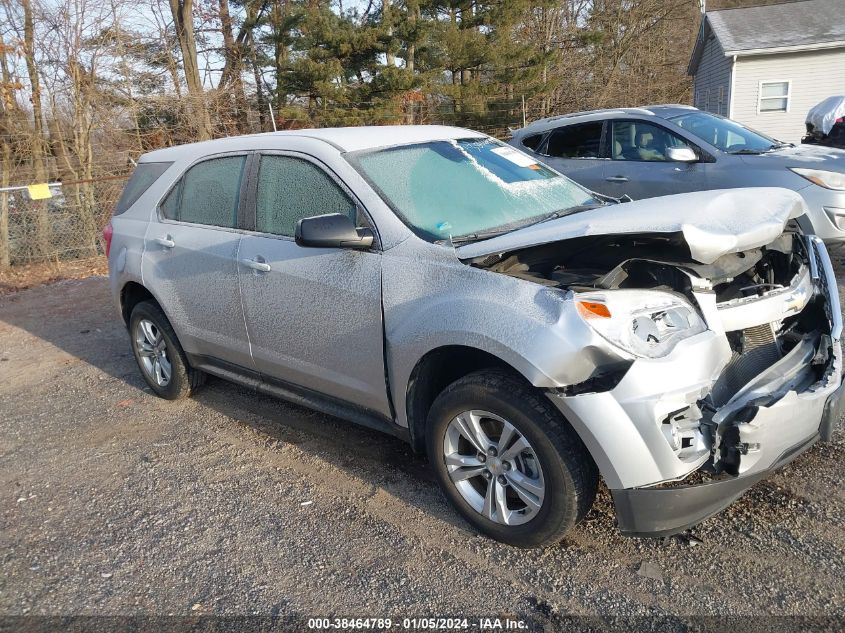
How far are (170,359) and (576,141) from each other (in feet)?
18.1

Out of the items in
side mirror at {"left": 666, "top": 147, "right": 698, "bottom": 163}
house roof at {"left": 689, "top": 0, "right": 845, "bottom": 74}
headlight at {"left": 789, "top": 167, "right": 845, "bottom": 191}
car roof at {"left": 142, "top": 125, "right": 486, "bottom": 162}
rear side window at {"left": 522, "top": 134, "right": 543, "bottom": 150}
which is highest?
house roof at {"left": 689, "top": 0, "right": 845, "bottom": 74}

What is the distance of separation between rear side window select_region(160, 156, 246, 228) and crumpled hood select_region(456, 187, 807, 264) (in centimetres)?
179

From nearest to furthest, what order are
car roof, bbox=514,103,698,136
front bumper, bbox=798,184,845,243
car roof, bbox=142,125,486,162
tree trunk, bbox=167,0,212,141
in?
car roof, bbox=142,125,486,162 < front bumper, bbox=798,184,845,243 < car roof, bbox=514,103,698,136 < tree trunk, bbox=167,0,212,141

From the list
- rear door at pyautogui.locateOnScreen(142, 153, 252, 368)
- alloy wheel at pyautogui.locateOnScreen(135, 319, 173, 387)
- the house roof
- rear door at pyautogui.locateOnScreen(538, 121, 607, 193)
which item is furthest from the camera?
the house roof

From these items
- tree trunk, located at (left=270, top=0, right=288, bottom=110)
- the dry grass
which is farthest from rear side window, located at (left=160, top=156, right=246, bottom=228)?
tree trunk, located at (left=270, top=0, right=288, bottom=110)

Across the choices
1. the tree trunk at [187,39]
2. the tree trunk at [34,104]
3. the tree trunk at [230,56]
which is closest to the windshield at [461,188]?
the tree trunk at [34,104]

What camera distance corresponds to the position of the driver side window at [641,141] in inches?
291

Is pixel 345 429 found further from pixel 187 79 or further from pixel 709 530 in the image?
pixel 187 79

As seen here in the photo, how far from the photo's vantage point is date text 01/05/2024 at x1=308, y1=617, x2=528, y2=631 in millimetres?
2521

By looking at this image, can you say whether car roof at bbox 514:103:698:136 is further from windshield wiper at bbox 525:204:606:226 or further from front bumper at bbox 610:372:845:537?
front bumper at bbox 610:372:845:537

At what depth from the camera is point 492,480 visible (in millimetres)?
2906

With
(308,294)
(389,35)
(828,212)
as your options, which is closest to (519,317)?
(308,294)

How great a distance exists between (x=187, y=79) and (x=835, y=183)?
16581 millimetres

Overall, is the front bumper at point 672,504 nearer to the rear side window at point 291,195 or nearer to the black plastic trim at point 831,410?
the black plastic trim at point 831,410
